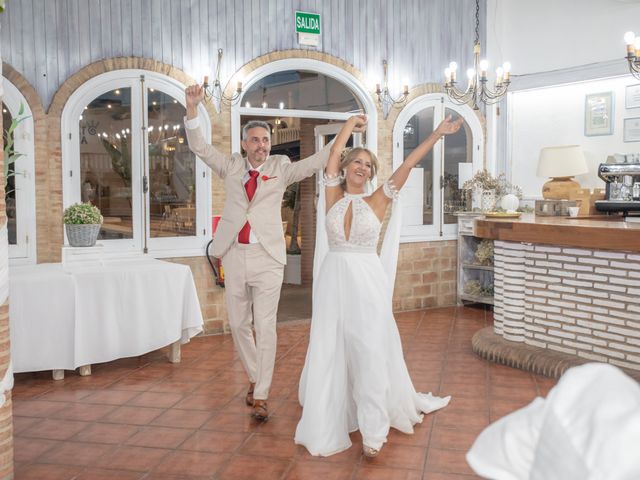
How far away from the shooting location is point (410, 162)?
12.5 feet

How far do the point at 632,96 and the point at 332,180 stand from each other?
16.7 ft

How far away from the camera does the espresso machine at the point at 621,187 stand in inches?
255

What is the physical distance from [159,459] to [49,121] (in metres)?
3.84

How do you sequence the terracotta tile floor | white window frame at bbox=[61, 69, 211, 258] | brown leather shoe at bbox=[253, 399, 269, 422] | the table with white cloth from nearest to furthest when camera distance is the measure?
the terracotta tile floor, brown leather shoe at bbox=[253, 399, 269, 422], the table with white cloth, white window frame at bbox=[61, 69, 211, 258]

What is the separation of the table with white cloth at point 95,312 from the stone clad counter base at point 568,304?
275 cm

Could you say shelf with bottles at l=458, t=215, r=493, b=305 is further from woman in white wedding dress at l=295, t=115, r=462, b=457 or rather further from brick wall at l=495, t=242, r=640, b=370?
woman in white wedding dress at l=295, t=115, r=462, b=457

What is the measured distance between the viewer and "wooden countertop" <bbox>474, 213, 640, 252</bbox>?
472 centimetres

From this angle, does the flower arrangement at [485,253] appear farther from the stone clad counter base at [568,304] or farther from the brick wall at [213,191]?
the stone clad counter base at [568,304]

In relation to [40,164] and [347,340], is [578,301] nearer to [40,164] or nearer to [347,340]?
[347,340]

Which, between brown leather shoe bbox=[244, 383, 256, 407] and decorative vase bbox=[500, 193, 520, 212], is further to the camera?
decorative vase bbox=[500, 193, 520, 212]

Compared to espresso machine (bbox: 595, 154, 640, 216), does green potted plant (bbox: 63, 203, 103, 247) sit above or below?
below

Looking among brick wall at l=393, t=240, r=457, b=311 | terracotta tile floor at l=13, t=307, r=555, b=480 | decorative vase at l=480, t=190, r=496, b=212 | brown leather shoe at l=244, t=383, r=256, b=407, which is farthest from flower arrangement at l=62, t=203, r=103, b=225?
decorative vase at l=480, t=190, r=496, b=212

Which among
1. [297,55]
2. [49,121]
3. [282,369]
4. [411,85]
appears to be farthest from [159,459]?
[411,85]

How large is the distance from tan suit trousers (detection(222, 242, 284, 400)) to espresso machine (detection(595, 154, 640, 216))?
3904 mm
